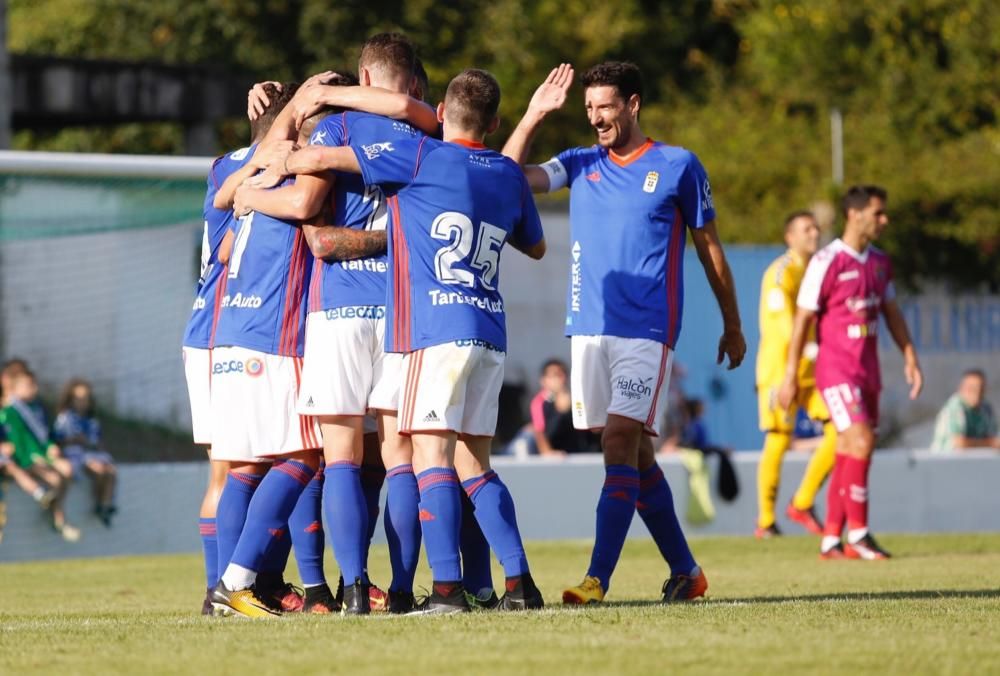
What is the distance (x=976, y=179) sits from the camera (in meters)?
28.5

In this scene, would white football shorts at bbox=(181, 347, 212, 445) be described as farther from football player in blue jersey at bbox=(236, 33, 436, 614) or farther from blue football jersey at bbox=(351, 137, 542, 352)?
blue football jersey at bbox=(351, 137, 542, 352)

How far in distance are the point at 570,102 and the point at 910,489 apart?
2172 cm

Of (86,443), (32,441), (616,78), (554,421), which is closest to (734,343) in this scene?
(616,78)

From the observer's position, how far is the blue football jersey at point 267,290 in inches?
294

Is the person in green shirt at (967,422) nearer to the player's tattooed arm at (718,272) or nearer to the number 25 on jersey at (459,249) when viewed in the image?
the player's tattooed arm at (718,272)

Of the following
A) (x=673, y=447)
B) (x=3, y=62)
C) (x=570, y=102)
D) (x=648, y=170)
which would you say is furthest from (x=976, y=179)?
(x=648, y=170)

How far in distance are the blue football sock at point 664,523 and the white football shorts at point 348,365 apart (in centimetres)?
153

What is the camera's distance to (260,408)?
24.4 ft

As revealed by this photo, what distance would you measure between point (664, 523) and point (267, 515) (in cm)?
199

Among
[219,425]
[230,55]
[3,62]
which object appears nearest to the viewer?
[219,425]

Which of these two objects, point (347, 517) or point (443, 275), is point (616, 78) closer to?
point (443, 275)

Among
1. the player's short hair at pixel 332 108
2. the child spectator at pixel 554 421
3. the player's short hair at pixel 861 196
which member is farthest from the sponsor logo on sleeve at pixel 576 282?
the child spectator at pixel 554 421

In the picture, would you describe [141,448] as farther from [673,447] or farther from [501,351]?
[501,351]

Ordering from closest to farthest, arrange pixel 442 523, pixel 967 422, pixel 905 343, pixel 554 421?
pixel 442 523 → pixel 905 343 → pixel 554 421 → pixel 967 422
